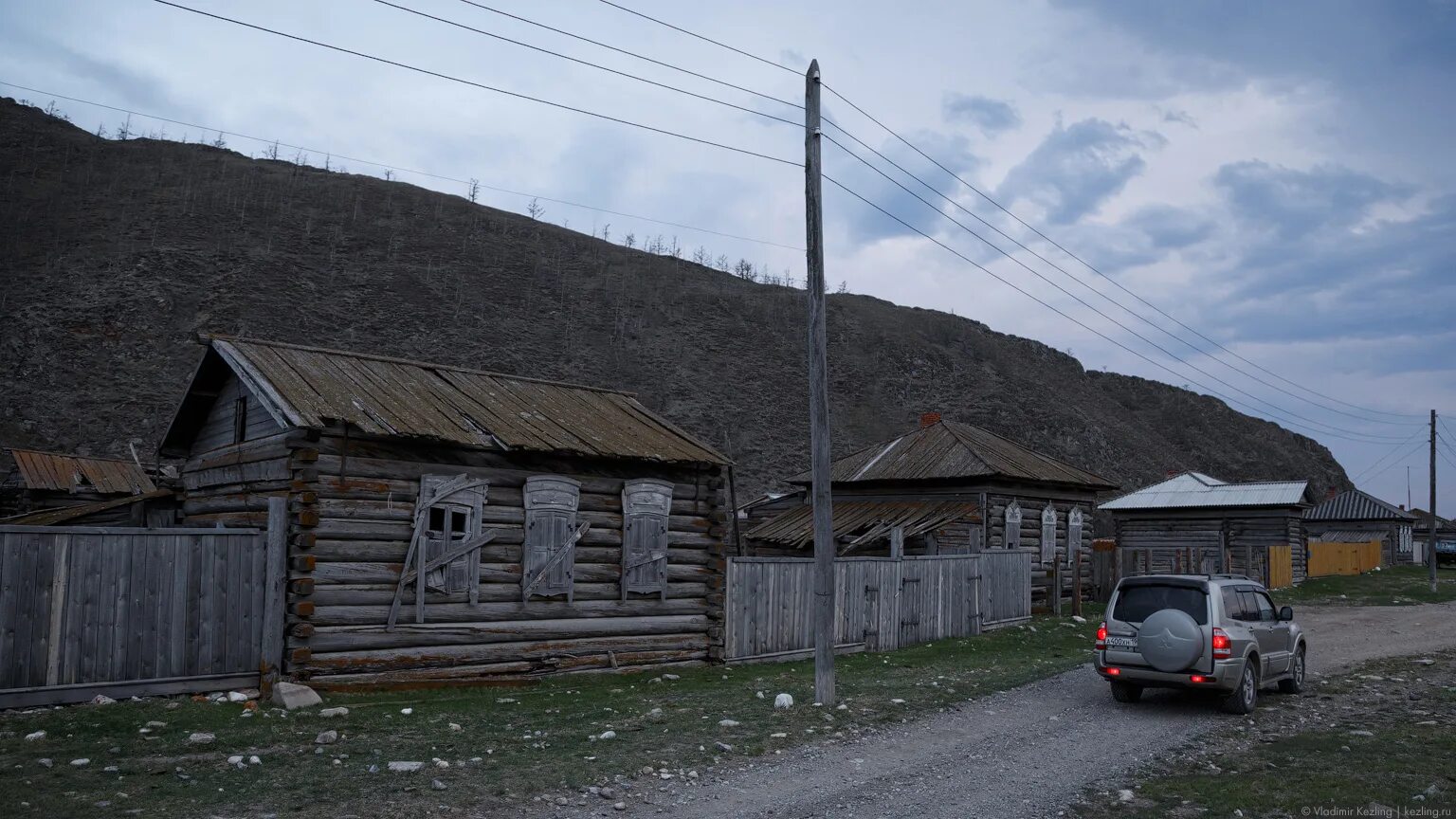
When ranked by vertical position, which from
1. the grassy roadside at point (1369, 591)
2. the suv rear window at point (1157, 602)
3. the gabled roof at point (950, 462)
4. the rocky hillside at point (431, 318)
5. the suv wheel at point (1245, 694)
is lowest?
the grassy roadside at point (1369, 591)

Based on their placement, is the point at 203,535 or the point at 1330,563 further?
the point at 1330,563

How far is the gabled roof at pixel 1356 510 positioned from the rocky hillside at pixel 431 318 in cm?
1982

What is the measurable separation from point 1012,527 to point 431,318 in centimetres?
4858

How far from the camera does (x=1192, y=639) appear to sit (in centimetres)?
1203

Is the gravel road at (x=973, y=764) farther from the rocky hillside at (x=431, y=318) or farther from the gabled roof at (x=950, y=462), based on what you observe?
the rocky hillside at (x=431, y=318)

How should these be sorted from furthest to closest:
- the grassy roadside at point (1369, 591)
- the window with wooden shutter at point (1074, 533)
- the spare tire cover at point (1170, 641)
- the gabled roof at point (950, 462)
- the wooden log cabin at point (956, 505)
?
the grassy roadside at point (1369, 591) → the window with wooden shutter at point (1074, 533) → the gabled roof at point (950, 462) → the wooden log cabin at point (956, 505) → the spare tire cover at point (1170, 641)

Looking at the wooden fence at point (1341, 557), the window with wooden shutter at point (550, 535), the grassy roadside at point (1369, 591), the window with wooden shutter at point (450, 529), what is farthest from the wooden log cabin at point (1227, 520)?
the window with wooden shutter at point (450, 529)

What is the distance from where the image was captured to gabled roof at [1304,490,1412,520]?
197ft

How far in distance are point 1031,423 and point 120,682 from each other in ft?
Result: 264

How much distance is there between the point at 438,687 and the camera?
14195mm

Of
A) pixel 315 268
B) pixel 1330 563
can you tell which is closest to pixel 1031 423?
pixel 1330 563

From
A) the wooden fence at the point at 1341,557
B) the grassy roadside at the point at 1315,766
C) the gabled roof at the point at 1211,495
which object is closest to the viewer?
the grassy roadside at the point at 1315,766

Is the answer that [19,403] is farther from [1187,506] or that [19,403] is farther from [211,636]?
[1187,506]

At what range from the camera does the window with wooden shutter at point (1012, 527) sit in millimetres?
29469
